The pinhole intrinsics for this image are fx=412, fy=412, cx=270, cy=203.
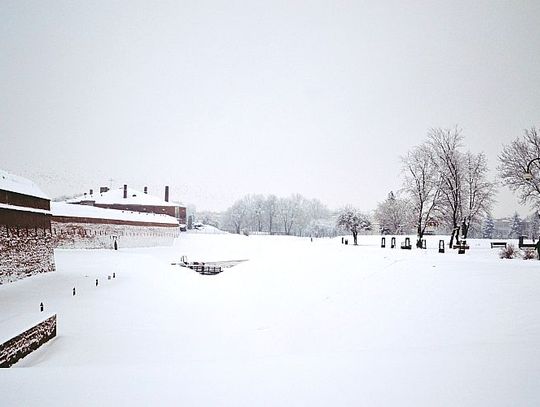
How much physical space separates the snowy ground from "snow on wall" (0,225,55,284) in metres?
0.57

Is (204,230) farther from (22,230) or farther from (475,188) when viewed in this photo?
(22,230)

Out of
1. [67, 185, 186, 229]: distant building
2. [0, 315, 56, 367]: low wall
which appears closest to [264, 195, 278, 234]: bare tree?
[67, 185, 186, 229]: distant building

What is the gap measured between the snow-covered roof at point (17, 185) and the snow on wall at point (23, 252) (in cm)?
145

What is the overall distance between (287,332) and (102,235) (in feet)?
76.4

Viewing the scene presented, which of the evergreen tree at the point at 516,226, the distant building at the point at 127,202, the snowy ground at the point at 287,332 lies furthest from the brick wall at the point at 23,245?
the evergreen tree at the point at 516,226

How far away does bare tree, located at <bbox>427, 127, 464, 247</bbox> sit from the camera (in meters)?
30.4

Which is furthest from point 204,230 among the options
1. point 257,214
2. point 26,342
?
point 26,342

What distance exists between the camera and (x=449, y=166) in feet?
101

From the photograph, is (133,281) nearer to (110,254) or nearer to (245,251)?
(110,254)

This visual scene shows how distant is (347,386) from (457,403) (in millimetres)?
1040

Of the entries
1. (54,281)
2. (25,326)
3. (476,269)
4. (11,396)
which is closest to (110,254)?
(54,281)

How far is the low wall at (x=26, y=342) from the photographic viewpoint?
25.5 feet

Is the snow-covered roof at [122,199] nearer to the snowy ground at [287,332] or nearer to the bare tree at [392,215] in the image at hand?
the snowy ground at [287,332]

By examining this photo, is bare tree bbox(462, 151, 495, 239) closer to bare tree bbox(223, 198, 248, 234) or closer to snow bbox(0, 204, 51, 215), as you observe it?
snow bbox(0, 204, 51, 215)
